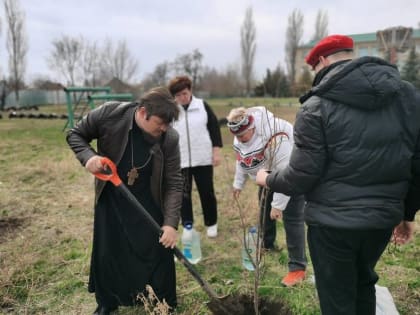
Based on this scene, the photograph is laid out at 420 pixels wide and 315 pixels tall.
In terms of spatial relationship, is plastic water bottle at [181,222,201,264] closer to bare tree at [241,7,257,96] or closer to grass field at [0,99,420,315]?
grass field at [0,99,420,315]

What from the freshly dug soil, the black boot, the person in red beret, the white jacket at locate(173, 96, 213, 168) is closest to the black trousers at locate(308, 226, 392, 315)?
the person in red beret

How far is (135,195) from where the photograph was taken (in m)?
2.23

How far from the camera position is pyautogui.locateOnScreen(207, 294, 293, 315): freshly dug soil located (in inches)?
82.5

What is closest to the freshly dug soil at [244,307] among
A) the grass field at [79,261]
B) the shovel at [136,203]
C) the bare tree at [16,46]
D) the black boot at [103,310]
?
the shovel at [136,203]

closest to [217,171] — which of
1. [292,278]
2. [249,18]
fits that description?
[292,278]

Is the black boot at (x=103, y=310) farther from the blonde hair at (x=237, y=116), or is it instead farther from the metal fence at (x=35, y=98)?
the metal fence at (x=35, y=98)

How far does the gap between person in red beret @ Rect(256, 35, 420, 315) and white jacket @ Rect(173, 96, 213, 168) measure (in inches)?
72.7

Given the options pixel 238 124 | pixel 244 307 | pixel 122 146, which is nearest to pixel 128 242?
pixel 122 146

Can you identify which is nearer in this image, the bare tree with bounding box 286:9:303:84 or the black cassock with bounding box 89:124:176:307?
the black cassock with bounding box 89:124:176:307

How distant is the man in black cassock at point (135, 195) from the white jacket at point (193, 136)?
112 cm

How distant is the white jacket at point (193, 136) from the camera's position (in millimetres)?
3381

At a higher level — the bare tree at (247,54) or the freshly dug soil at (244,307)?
the bare tree at (247,54)

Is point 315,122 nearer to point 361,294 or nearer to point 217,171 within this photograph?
point 361,294

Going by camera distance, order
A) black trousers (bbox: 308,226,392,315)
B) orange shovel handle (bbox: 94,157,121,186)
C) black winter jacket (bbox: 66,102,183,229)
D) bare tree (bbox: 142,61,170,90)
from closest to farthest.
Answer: black trousers (bbox: 308,226,392,315) < orange shovel handle (bbox: 94,157,121,186) < black winter jacket (bbox: 66,102,183,229) < bare tree (bbox: 142,61,170,90)
